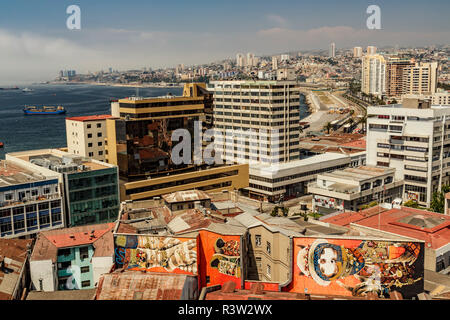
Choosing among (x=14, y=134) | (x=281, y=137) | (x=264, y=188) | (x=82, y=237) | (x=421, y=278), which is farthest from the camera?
(x=14, y=134)

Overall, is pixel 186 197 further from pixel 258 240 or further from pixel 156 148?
pixel 156 148

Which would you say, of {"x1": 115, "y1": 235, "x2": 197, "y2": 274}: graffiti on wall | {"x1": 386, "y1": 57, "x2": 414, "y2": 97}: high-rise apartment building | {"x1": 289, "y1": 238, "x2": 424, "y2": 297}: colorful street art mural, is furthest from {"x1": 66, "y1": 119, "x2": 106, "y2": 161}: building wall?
{"x1": 386, "y1": 57, "x2": 414, "y2": 97}: high-rise apartment building

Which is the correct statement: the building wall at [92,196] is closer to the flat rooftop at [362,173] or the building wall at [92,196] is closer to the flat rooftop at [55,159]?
the flat rooftop at [55,159]

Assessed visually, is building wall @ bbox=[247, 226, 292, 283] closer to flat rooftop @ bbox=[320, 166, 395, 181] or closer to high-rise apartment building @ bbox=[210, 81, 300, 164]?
flat rooftop @ bbox=[320, 166, 395, 181]

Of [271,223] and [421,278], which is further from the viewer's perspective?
[271,223]

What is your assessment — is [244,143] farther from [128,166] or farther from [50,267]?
[50,267]

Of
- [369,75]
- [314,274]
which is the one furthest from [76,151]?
[369,75]
